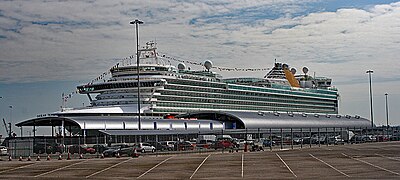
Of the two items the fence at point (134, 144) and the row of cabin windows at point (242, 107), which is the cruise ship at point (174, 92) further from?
the fence at point (134, 144)

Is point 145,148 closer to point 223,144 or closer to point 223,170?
point 223,144

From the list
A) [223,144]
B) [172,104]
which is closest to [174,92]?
[172,104]

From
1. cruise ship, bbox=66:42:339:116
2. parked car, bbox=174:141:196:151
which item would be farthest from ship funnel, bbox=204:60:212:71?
parked car, bbox=174:141:196:151

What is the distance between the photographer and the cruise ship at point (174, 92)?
80.4 m

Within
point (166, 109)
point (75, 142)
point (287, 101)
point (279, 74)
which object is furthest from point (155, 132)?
point (279, 74)

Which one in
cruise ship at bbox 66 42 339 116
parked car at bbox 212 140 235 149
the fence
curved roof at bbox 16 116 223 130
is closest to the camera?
the fence

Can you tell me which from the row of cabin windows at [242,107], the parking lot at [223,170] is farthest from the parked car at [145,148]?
the row of cabin windows at [242,107]

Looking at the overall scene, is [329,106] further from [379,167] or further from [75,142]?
[379,167]

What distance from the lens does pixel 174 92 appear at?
84.5 m

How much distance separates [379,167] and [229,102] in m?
69.2

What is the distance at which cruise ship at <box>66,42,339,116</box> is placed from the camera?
264 feet

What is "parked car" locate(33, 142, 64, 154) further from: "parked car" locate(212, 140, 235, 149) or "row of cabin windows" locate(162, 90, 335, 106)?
"row of cabin windows" locate(162, 90, 335, 106)

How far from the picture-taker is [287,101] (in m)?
113

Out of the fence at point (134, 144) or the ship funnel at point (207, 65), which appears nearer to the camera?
the fence at point (134, 144)
